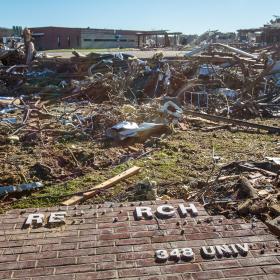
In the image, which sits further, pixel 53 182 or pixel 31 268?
pixel 53 182

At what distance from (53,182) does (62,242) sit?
3160 mm

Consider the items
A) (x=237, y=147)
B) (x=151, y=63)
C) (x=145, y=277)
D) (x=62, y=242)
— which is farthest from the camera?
(x=151, y=63)

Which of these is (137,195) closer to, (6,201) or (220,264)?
(6,201)

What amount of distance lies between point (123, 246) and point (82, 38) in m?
55.3

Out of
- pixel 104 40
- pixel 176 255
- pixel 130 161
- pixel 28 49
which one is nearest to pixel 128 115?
pixel 130 161

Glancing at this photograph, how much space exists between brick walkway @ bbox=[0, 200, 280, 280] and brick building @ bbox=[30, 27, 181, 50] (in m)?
51.1

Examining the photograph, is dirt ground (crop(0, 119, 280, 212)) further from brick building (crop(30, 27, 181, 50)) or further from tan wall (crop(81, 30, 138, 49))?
tan wall (crop(81, 30, 138, 49))

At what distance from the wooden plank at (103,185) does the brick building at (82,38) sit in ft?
158

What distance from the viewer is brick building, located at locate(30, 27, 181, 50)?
55.7 metres

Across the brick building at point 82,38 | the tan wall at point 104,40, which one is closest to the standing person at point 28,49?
the brick building at point 82,38

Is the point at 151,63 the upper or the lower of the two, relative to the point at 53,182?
upper

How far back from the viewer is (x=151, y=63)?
19.7 meters

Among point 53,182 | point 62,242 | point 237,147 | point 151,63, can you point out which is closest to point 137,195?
point 53,182

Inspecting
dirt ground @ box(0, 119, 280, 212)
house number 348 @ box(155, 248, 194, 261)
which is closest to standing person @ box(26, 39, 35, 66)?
dirt ground @ box(0, 119, 280, 212)
